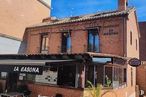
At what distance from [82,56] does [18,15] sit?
654 inches

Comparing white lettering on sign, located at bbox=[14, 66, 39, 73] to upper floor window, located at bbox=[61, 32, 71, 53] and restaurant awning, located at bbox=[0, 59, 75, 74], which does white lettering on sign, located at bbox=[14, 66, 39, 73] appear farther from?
upper floor window, located at bbox=[61, 32, 71, 53]

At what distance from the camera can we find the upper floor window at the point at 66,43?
2523cm

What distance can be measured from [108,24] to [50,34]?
321 inches

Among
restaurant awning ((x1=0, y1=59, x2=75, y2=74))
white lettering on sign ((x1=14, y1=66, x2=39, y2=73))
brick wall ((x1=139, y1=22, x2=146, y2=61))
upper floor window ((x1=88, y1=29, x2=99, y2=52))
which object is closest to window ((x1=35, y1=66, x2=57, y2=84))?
restaurant awning ((x1=0, y1=59, x2=75, y2=74))

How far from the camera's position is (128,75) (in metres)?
22.6

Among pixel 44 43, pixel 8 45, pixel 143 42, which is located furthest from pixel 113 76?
pixel 143 42

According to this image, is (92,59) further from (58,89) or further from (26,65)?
(26,65)

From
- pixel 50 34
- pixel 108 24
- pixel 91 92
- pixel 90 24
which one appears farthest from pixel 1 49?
pixel 91 92

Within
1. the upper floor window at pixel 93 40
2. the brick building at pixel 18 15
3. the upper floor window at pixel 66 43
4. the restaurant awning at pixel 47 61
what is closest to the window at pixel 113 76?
the restaurant awning at pixel 47 61

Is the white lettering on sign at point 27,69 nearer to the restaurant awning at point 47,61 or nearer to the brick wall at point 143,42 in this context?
the restaurant awning at point 47,61

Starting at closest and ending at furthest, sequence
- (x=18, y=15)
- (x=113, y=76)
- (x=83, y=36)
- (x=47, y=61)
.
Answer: (x=47, y=61) → (x=113, y=76) → (x=83, y=36) → (x=18, y=15)

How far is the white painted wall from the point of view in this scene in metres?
26.3

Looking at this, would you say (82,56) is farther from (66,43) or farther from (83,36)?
(66,43)

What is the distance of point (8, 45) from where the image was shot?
27047 mm
